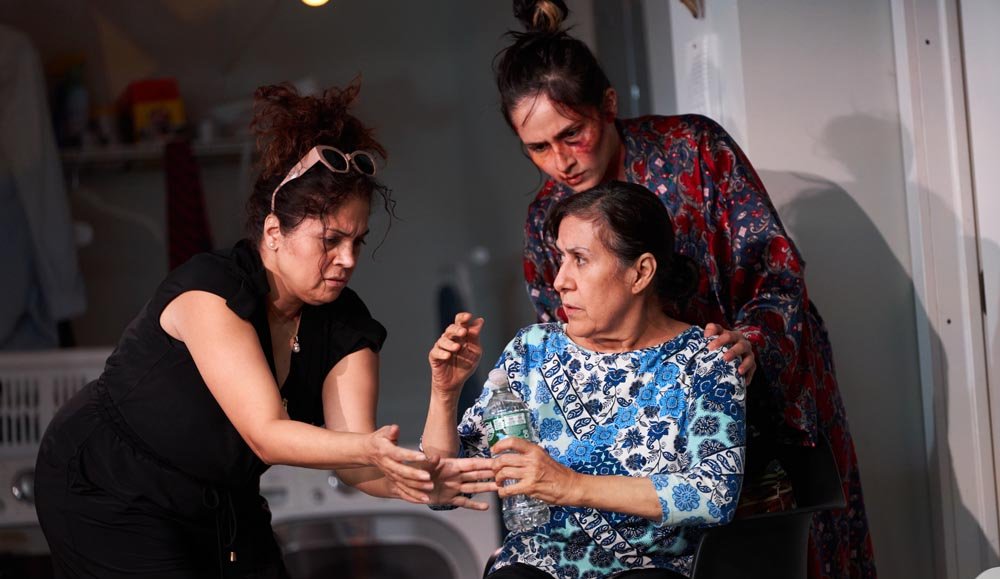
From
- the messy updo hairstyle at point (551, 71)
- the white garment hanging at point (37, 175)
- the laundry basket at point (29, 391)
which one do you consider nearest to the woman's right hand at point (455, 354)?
the messy updo hairstyle at point (551, 71)

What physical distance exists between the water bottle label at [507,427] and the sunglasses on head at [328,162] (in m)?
0.50

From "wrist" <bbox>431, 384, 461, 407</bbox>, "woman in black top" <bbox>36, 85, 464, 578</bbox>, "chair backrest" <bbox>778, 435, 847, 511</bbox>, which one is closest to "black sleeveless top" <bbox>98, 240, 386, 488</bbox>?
"woman in black top" <bbox>36, 85, 464, 578</bbox>

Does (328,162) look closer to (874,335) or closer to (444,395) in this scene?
(444,395)

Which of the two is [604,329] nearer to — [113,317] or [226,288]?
[226,288]

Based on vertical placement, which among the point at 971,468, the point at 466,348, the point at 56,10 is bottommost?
the point at 971,468

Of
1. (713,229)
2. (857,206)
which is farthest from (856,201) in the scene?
(713,229)

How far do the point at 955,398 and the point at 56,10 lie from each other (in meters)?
3.63

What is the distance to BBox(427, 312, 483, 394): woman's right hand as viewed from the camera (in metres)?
1.73

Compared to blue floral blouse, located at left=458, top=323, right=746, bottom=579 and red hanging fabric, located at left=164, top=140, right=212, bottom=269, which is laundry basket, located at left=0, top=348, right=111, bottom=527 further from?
blue floral blouse, located at left=458, top=323, right=746, bottom=579

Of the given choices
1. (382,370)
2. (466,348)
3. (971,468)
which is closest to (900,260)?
(971,468)

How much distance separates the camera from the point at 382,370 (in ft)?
14.8

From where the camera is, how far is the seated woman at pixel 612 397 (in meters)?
1.75

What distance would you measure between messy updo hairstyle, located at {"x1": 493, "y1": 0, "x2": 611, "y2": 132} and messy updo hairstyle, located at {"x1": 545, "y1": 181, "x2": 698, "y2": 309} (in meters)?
0.25

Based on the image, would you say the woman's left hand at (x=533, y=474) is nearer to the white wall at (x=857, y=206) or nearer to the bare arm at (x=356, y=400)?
the bare arm at (x=356, y=400)
